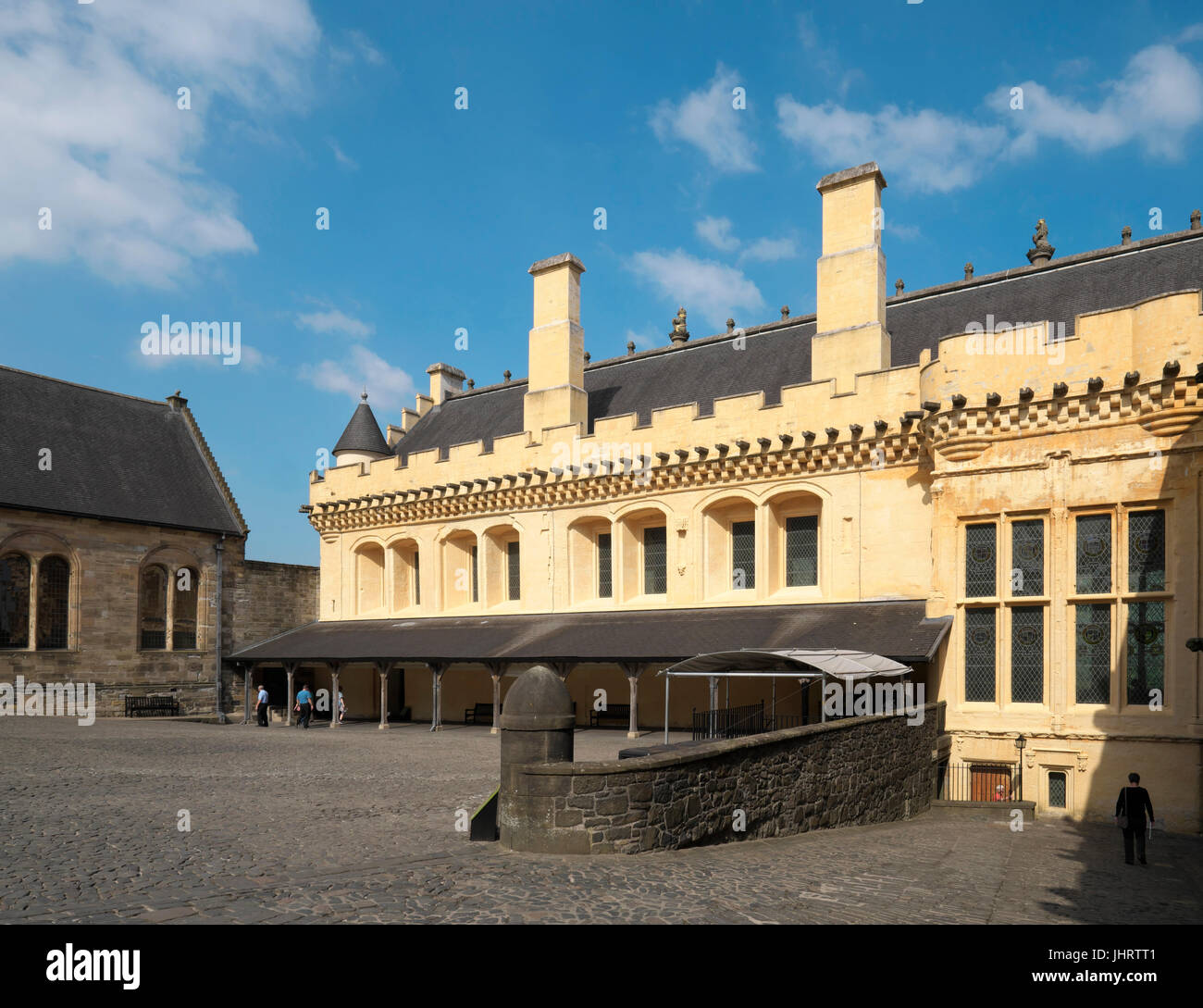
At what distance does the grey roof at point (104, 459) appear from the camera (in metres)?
28.1

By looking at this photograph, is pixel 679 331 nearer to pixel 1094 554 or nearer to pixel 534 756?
pixel 1094 554

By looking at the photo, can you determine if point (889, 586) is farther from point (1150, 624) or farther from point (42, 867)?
point (42, 867)

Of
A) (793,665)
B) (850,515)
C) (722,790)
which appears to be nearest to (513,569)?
(850,515)

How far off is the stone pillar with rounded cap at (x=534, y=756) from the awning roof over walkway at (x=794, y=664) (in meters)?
6.25

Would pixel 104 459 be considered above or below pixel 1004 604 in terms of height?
above

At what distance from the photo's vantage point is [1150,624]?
16203 millimetres

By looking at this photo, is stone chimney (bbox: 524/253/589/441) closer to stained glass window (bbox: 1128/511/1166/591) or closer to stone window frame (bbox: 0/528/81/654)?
stained glass window (bbox: 1128/511/1166/591)

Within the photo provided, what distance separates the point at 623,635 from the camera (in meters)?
21.8

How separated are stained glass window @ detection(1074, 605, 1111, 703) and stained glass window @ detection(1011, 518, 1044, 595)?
2.78ft

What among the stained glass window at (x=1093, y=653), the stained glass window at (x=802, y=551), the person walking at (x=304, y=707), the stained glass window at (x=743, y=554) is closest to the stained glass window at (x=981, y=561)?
the stained glass window at (x=1093, y=653)

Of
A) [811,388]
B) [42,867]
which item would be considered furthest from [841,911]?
[811,388]

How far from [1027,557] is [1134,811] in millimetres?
6700

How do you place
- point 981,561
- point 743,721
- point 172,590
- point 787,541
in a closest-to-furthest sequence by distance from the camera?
point 981,561
point 743,721
point 787,541
point 172,590

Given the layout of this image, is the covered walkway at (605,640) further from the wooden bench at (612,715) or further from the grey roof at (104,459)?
the grey roof at (104,459)
